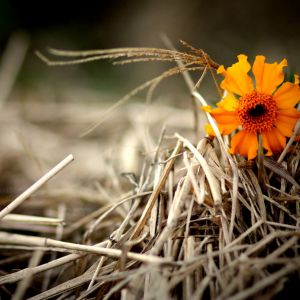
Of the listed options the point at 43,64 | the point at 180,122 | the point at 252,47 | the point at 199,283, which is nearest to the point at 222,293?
the point at 199,283

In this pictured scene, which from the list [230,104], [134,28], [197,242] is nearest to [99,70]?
[134,28]

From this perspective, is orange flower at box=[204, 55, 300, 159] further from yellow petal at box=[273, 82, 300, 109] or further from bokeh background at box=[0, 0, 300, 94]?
bokeh background at box=[0, 0, 300, 94]

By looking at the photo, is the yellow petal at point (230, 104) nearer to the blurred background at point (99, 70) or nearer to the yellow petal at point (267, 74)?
the yellow petal at point (267, 74)

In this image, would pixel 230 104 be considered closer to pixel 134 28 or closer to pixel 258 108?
pixel 258 108

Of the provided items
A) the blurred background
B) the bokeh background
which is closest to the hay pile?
the blurred background

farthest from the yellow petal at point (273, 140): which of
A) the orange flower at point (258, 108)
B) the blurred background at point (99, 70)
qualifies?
the blurred background at point (99, 70)

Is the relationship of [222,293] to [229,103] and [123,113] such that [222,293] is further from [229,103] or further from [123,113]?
[123,113]
